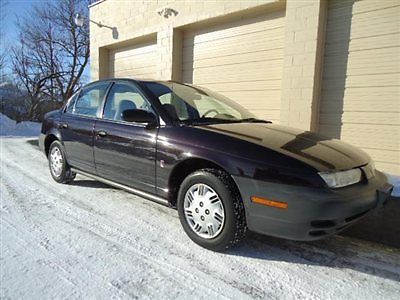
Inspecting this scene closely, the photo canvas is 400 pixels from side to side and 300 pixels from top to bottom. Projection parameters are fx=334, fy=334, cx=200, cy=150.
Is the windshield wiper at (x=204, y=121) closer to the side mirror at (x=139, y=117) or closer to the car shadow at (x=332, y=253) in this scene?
the side mirror at (x=139, y=117)

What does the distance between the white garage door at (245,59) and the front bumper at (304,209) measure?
475cm

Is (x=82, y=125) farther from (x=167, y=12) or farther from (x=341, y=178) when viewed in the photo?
(x=167, y=12)

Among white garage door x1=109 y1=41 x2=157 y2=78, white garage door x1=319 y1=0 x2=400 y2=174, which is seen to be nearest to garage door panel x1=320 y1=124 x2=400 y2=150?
white garage door x1=319 y1=0 x2=400 y2=174

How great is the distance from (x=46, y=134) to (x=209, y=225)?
3524 mm

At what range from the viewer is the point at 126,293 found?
2.23 metres

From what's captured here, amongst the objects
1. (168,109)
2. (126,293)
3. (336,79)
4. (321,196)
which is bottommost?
(126,293)

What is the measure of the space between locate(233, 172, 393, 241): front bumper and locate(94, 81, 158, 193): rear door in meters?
1.10

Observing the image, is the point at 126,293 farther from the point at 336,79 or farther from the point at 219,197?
the point at 336,79

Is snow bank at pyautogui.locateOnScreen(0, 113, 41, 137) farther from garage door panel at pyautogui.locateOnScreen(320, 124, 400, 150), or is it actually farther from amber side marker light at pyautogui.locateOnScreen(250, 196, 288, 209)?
amber side marker light at pyautogui.locateOnScreen(250, 196, 288, 209)

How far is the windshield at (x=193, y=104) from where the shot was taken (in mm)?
3447

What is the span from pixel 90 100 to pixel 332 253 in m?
3.48

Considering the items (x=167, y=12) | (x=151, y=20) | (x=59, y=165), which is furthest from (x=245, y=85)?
(x=59, y=165)

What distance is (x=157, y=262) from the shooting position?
8.73 ft

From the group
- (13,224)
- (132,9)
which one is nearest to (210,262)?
(13,224)
